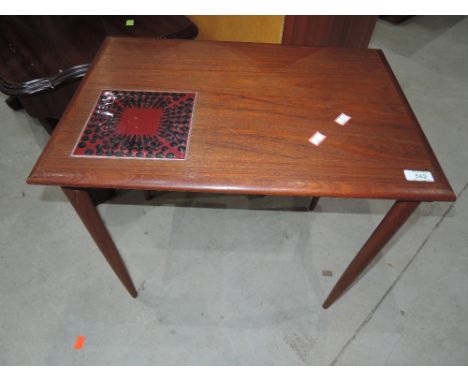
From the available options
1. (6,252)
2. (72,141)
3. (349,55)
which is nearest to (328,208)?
(349,55)

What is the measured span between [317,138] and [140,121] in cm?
48

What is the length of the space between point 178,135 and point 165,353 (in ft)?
2.60

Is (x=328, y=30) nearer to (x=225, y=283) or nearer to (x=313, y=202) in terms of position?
(x=313, y=202)

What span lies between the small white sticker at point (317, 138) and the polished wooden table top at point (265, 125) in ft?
0.04

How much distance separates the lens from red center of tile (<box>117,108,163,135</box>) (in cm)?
78

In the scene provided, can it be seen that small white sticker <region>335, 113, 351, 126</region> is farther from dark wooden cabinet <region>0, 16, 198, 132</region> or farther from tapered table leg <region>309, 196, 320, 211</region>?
dark wooden cabinet <region>0, 16, 198, 132</region>

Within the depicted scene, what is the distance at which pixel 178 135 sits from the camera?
78 cm

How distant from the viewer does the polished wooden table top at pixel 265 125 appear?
2.25 feet

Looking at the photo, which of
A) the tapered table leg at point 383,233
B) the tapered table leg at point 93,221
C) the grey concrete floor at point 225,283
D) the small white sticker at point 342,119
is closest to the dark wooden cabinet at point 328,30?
the small white sticker at point 342,119

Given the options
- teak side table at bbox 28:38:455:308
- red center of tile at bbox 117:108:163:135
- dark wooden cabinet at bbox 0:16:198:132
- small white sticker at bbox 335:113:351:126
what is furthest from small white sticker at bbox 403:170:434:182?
dark wooden cabinet at bbox 0:16:198:132

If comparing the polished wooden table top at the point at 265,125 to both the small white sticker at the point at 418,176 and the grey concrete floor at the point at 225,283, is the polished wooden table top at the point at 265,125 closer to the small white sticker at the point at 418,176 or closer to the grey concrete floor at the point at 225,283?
the small white sticker at the point at 418,176

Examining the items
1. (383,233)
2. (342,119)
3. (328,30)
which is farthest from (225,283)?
(328,30)

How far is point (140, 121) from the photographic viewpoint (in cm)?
80

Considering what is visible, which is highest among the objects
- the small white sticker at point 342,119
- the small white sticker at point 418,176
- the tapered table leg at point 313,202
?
the small white sticker at point 342,119
